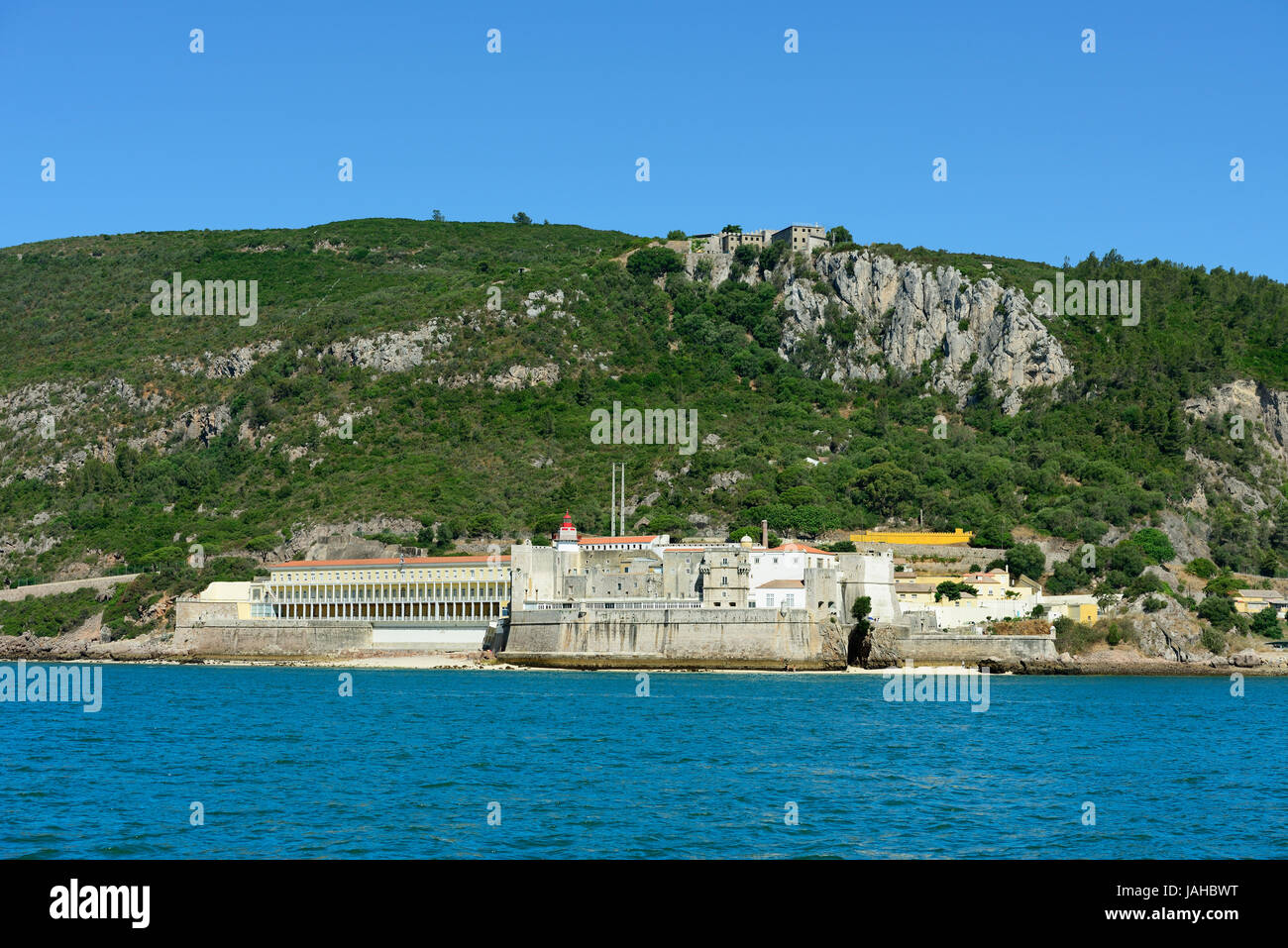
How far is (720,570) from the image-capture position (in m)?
71.9

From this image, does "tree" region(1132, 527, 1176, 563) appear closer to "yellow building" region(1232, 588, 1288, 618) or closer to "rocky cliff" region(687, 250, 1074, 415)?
"yellow building" region(1232, 588, 1288, 618)

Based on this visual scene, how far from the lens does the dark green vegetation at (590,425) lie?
102 meters

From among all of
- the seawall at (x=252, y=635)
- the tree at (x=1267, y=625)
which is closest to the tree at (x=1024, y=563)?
the tree at (x=1267, y=625)

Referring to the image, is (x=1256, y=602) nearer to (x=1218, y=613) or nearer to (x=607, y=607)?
(x=1218, y=613)

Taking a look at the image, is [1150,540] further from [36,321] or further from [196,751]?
[36,321]

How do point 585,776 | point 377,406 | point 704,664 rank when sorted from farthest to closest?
1. point 377,406
2. point 704,664
3. point 585,776

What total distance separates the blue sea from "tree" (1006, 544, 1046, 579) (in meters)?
31.0

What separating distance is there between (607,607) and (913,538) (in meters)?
28.5

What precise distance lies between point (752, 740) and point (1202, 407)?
8746 centimetres

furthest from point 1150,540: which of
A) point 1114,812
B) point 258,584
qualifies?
point 1114,812

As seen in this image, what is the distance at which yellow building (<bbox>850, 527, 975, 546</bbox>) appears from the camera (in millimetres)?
92750

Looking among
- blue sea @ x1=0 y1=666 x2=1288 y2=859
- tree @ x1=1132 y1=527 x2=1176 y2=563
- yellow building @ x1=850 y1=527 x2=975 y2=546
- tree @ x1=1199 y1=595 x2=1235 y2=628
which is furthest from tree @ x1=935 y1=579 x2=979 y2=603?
blue sea @ x1=0 y1=666 x2=1288 y2=859

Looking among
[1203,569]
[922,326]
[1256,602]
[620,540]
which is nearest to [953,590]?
[1256,602]

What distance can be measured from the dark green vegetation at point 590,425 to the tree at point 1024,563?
27 cm
